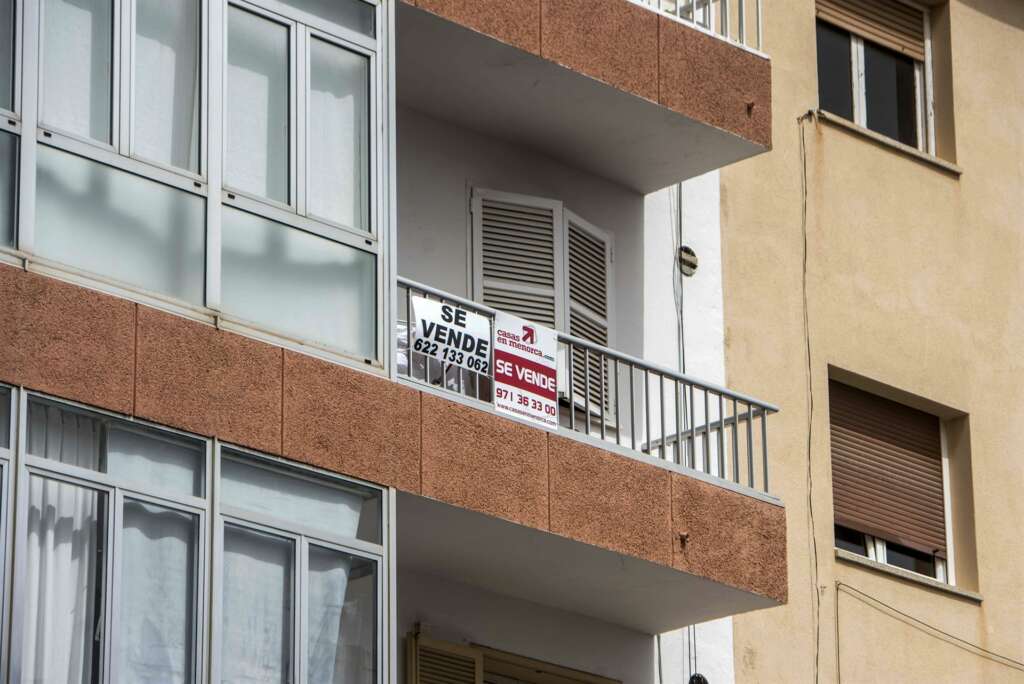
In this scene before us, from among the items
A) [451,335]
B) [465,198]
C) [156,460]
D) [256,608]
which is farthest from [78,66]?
[465,198]

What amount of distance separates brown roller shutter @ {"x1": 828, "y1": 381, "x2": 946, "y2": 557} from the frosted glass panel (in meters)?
6.90

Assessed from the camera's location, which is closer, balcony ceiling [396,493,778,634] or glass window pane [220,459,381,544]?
glass window pane [220,459,381,544]

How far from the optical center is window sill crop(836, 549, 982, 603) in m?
18.0

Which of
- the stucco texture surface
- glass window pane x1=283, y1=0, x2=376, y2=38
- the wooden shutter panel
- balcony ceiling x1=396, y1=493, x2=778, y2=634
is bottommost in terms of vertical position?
the wooden shutter panel

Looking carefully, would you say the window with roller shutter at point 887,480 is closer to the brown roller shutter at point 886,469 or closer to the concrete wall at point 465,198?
the brown roller shutter at point 886,469

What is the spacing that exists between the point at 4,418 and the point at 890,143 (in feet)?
31.8

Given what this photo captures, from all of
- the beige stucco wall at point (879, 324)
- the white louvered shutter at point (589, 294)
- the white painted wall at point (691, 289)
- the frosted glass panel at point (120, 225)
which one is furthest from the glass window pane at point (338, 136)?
the beige stucco wall at point (879, 324)

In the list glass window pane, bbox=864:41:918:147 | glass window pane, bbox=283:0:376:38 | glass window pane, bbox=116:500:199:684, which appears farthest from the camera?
glass window pane, bbox=864:41:918:147

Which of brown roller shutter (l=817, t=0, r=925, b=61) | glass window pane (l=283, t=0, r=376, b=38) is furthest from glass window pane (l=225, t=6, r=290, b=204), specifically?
brown roller shutter (l=817, t=0, r=925, b=61)

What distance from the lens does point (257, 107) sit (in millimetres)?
13422

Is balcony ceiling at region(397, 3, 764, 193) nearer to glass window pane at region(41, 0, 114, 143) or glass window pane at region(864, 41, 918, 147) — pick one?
glass window pane at region(41, 0, 114, 143)

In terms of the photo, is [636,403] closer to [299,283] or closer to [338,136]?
[338,136]

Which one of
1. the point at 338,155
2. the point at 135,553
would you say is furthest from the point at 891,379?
the point at 135,553

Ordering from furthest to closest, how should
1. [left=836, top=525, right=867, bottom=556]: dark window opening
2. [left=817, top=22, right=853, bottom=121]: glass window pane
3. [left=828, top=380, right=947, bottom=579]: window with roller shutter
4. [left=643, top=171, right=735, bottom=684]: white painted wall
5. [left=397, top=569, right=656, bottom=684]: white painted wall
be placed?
[left=817, top=22, right=853, bottom=121]: glass window pane < [left=828, top=380, right=947, bottom=579]: window with roller shutter < [left=836, top=525, right=867, bottom=556]: dark window opening < [left=643, top=171, right=735, bottom=684]: white painted wall < [left=397, top=569, right=656, bottom=684]: white painted wall
